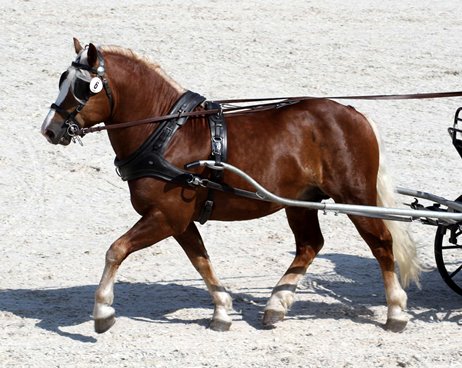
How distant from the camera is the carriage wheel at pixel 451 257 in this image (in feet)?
21.1

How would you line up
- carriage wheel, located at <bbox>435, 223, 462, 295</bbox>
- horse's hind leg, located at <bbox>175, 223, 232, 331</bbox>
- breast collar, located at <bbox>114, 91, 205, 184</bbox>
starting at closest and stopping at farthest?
1. breast collar, located at <bbox>114, 91, 205, 184</bbox>
2. horse's hind leg, located at <bbox>175, 223, 232, 331</bbox>
3. carriage wheel, located at <bbox>435, 223, 462, 295</bbox>

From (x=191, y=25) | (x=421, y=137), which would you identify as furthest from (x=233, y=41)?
(x=421, y=137)

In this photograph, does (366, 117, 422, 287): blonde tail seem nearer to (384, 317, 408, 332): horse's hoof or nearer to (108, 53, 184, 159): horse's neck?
(384, 317, 408, 332): horse's hoof

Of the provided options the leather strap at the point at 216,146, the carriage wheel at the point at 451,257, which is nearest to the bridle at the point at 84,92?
the leather strap at the point at 216,146

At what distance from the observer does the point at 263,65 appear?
41.2ft

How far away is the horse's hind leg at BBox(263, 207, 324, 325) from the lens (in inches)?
246

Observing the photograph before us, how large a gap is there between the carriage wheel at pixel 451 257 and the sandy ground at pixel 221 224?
0.46 feet

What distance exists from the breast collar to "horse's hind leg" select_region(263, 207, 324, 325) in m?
1.03

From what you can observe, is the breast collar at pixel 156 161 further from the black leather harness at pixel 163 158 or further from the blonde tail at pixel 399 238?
the blonde tail at pixel 399 238

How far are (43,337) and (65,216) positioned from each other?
264 centimetres

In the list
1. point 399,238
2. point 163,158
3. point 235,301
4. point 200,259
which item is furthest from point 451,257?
point 163,158

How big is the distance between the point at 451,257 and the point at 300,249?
1.50m

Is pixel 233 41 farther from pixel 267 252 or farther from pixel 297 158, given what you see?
pixel 297 158

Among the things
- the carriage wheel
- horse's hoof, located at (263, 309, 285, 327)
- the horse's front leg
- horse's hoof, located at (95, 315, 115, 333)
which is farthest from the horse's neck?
the carriage wheel
